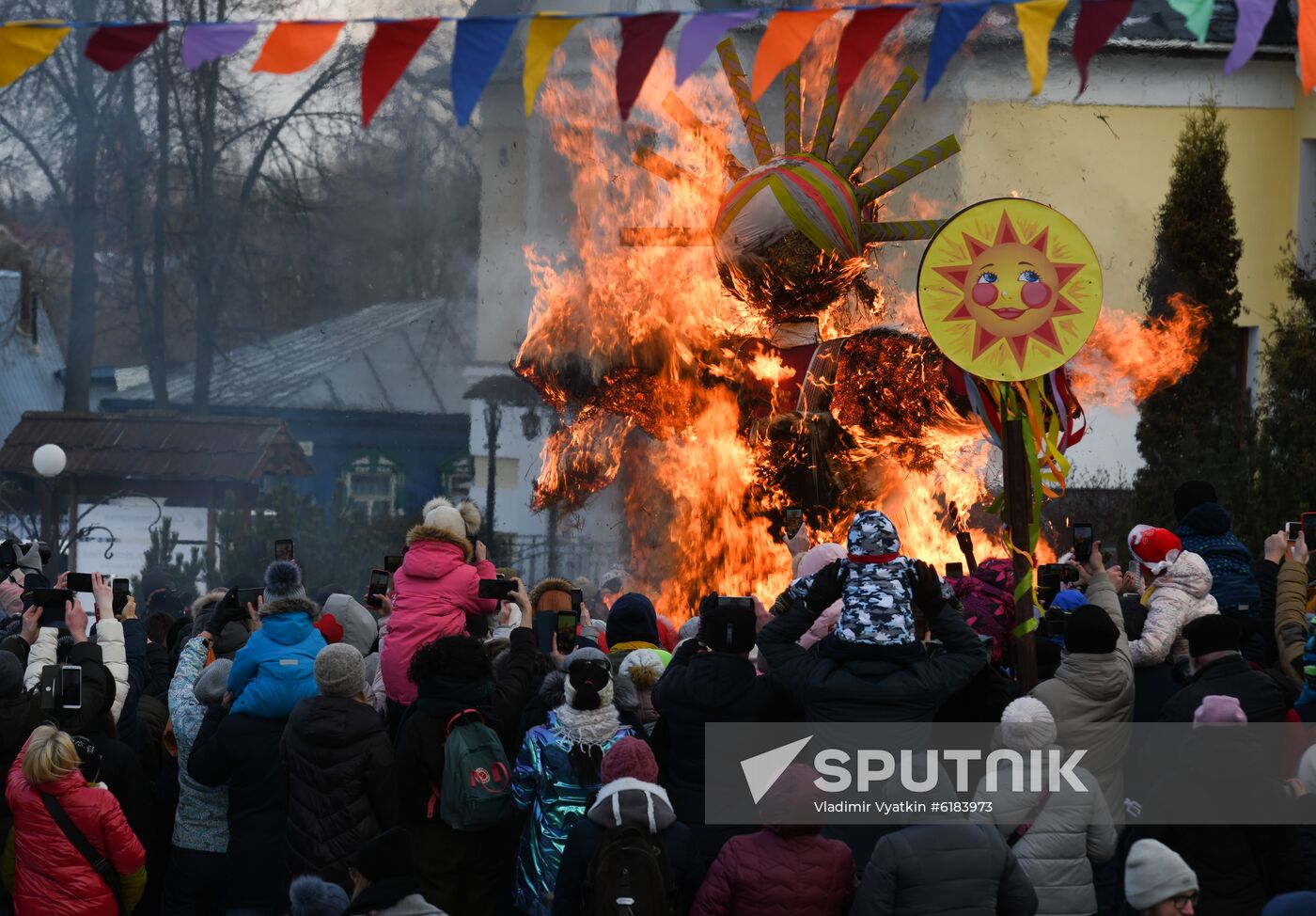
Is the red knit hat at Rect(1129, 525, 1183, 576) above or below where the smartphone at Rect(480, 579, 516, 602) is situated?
above

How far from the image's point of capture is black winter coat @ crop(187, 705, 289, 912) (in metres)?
6.07

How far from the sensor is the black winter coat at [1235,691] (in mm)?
5797

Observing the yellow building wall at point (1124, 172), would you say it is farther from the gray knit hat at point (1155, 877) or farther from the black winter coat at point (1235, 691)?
the gray knit hat at point (1155, 877)

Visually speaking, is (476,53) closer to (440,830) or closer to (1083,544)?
(440,830)

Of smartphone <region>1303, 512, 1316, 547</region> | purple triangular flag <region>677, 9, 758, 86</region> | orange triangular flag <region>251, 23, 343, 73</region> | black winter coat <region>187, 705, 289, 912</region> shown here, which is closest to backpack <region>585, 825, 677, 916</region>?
black winter coat <region>187, 705, 289, 912</region>

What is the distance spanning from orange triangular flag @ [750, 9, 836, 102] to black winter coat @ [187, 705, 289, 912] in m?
3.13

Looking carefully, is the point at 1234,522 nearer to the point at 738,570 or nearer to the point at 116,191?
the point at 738,570

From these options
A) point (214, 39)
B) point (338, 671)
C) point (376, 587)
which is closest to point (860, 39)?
point (214, 39)

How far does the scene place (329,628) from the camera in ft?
23.4

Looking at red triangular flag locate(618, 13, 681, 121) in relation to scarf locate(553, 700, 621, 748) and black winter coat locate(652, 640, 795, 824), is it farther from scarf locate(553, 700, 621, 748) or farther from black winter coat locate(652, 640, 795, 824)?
scarf locate(553, 700, 621, 748)

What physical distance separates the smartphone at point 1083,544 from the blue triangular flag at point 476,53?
309cm

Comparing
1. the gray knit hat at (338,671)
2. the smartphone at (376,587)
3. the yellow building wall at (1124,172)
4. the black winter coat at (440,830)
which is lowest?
the black winter coat at (440,830)

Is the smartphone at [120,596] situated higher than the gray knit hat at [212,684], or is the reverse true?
the smartphone at [120,596]

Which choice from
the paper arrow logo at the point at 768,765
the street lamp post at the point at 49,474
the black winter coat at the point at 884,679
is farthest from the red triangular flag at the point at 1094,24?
the street lamp post at the point at 49,474
